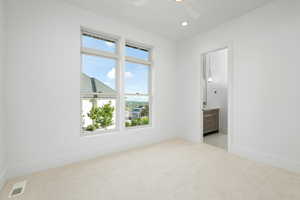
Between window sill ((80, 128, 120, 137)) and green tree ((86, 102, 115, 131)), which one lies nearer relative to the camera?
window sill ((80, 128, 120, 137))

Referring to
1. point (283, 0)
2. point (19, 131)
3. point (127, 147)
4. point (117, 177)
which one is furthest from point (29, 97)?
point (283, 0)

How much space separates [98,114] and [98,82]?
26.9 inches

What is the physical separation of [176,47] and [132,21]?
159cm

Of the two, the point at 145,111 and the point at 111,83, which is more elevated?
the point at 111,83

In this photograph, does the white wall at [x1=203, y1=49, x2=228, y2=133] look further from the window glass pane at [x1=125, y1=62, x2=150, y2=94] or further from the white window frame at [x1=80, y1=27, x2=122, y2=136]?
the white window frame at [x1=80, y1=27, x2=122, y2=136]

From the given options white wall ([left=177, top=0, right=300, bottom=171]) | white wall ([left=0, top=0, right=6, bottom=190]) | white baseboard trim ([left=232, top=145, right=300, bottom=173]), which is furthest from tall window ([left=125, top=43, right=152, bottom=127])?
white baseboard trim ([left=232, top=145, right=300, bottom=173])

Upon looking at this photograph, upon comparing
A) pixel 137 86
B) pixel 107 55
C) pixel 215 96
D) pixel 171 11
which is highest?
pixel 171 11

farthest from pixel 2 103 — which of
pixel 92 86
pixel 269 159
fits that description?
pixel 269 159

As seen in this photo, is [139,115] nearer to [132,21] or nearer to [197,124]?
[197,124]

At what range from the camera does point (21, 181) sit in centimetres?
193

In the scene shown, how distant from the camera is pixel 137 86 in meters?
3.50

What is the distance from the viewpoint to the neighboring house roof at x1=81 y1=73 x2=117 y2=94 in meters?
2.74

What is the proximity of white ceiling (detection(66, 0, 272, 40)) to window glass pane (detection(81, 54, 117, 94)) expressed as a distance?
0.91 meters

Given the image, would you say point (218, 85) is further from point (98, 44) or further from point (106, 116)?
point (98, 44)
